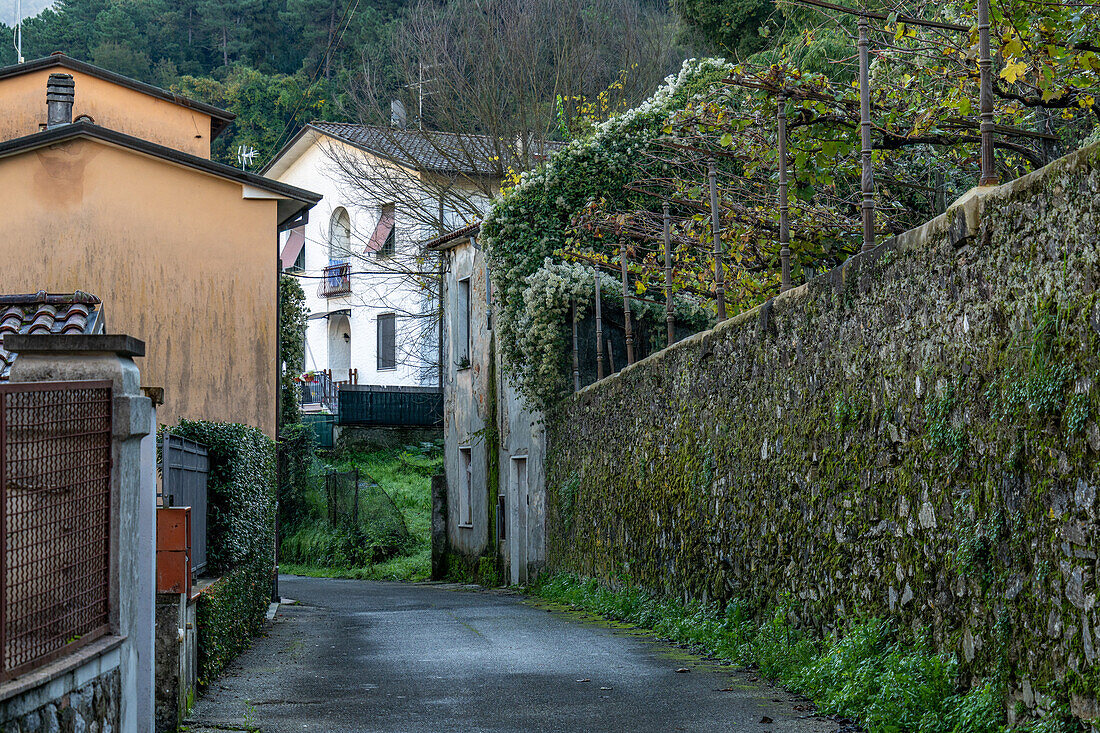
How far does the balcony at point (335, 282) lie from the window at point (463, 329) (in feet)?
53.5

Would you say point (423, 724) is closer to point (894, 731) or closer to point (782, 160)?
point (894, 731)

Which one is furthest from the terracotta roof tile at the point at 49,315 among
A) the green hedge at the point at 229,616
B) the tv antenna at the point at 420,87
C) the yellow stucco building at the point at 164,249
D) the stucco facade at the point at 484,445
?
the tv antenna at the point at 420,87

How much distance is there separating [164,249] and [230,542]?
7049mm

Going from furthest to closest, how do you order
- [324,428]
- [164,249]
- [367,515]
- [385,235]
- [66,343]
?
1. [385,235]
2. [324,428]
3. [367,515]
4. [164,249]
5. [66,343]

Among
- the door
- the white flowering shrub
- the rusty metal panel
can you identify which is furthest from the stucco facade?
the rusty metal panel

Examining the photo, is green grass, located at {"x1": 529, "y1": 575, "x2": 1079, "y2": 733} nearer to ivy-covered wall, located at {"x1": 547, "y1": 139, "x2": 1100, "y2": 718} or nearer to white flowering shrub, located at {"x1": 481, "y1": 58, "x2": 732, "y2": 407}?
ivy-covered wall, located at {"x1": 547, "y1": 139, "x2": 1100, "y2": 718}

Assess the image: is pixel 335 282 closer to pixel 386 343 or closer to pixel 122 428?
pixel 386 343

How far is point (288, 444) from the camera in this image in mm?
26125

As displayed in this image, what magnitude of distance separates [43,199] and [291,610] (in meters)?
6.46

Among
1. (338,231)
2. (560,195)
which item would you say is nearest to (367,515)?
(560,195)

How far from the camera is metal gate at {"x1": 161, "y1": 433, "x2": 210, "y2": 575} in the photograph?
744 cm

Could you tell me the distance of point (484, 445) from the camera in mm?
19781

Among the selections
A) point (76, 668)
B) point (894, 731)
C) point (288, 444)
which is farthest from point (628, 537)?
point (288, 444)

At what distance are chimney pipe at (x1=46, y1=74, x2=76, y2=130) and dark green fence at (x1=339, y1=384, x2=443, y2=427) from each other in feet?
48.8
